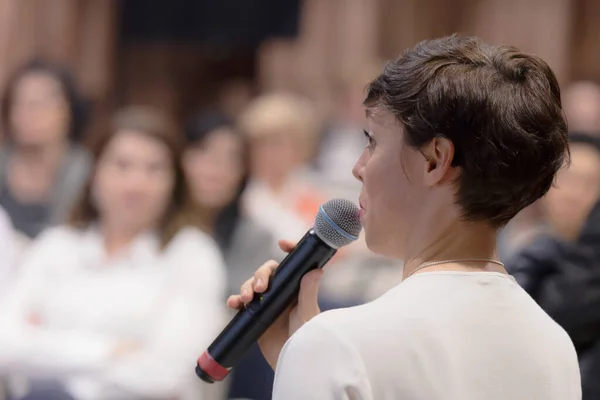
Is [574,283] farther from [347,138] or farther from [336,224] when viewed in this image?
[347,138]

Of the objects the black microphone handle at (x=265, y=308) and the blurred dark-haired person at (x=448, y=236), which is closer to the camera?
the blurred dark-haired person at (x=448, y=236)

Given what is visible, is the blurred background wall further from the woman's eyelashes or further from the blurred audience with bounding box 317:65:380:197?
the woman's eyelashes

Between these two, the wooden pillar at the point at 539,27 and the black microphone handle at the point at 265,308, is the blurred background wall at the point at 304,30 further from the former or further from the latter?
the black microphone handle at the point at 265,308

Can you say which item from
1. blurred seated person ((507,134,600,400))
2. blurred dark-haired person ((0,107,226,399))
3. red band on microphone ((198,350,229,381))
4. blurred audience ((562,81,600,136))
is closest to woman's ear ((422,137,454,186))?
red band on microphone ((198,350,229,381))

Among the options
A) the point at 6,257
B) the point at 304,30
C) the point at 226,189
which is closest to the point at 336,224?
the point at 6,257

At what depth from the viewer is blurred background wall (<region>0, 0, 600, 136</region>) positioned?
19.4 ft

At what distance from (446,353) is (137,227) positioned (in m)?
1.94

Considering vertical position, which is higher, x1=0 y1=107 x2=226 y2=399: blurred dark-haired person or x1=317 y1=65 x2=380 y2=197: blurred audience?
x1=0 y1=107 x2=226 y2=399: blurred dark-haired person

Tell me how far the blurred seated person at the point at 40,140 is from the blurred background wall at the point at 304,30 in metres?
1.91

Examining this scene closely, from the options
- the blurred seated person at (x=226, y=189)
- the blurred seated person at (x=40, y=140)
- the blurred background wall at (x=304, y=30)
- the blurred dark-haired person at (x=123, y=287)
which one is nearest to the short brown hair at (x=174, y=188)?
the blurred dark-haired person at (x=123, y=287)

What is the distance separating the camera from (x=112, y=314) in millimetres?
2555

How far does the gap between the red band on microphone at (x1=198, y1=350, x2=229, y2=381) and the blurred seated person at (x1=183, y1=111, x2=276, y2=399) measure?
1.42m

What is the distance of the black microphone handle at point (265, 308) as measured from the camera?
1.14 metres

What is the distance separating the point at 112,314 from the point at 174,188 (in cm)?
44
